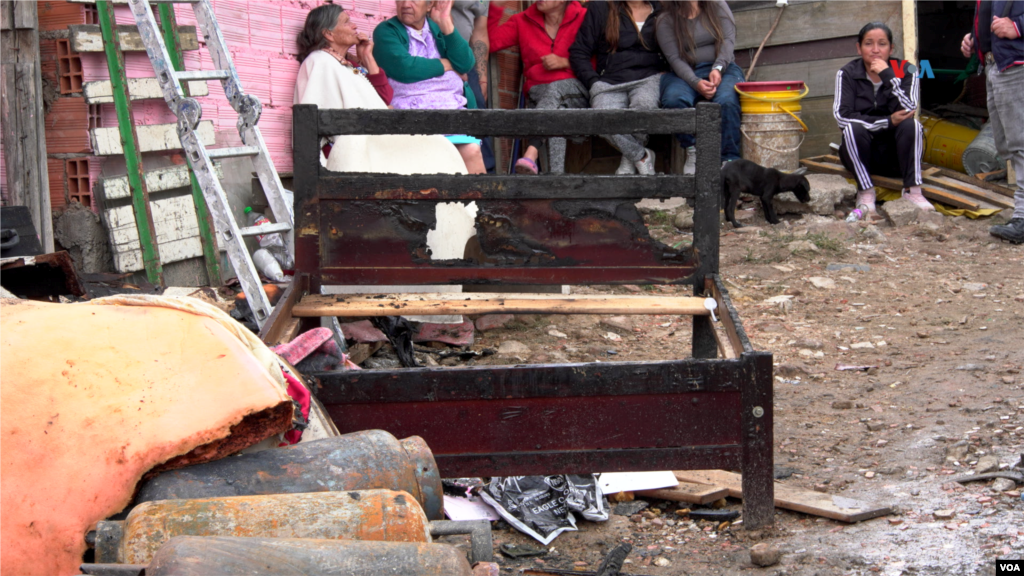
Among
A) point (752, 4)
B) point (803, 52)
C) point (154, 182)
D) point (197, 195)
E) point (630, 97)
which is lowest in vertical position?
point (197, 195)

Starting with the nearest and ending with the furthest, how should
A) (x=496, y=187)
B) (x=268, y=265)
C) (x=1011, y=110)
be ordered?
(x=496, y=187) < (x=268, y=265) < (x=1011, y=110)

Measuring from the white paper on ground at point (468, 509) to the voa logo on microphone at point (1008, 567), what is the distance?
1.43 m

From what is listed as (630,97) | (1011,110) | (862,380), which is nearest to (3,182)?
(862,380)

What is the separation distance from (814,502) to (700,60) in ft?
19.7

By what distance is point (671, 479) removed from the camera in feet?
10.1

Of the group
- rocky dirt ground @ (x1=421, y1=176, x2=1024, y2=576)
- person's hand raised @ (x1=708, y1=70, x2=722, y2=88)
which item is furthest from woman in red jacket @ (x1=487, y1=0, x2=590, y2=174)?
rocky dirt ground @ (x1=421, y1=176, x2=1024, y2=576)

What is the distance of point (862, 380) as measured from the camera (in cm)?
435

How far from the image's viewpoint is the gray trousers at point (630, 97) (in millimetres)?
7969

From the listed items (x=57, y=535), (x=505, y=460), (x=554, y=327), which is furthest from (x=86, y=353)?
(x=554, y=327)

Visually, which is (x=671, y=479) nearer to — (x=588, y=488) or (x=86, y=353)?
(x=588, y=488)

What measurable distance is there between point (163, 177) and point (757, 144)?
5.38 meters

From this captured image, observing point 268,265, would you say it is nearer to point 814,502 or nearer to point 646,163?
point 814,502

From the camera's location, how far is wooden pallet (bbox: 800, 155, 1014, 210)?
7.72 metres

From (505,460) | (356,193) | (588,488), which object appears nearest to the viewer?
(505,460)
